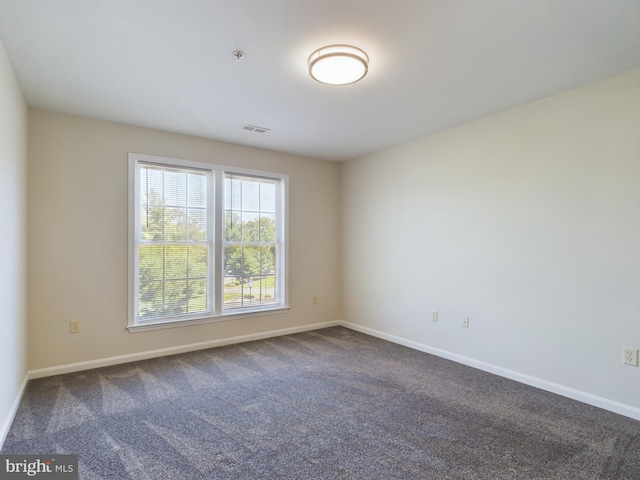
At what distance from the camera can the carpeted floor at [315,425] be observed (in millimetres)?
1925

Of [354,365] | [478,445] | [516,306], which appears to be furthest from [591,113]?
[354,365]

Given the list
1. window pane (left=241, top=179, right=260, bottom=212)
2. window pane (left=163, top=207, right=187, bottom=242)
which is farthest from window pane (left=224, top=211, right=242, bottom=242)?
window pane (left=163, top=207, right=187, bottom=242)

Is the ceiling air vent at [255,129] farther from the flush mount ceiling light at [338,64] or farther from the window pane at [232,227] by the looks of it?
the flush mount ceiling light at [338,64]

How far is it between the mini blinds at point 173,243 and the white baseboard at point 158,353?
0.37m

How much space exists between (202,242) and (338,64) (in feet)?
8.77

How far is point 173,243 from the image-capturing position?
3922mm

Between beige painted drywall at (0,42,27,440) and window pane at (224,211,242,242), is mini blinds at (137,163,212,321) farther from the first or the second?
beige painted drywall at (0,42,27,440)

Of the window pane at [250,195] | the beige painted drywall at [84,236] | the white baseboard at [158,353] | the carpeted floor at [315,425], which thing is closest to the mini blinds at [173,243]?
the beige painted drywall at [84,236]

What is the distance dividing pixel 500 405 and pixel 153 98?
379 cm

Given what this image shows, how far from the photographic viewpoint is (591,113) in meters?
2.70

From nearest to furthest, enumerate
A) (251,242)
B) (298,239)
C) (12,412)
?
(12,412) < (251,242) < (298,239)

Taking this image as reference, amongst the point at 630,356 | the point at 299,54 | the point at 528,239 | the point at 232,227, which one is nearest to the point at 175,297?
the point at 232,227

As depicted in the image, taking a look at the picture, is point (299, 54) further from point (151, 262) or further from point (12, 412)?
Answer: point (12, 412)

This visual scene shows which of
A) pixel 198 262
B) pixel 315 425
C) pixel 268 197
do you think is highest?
pixel 268 197
